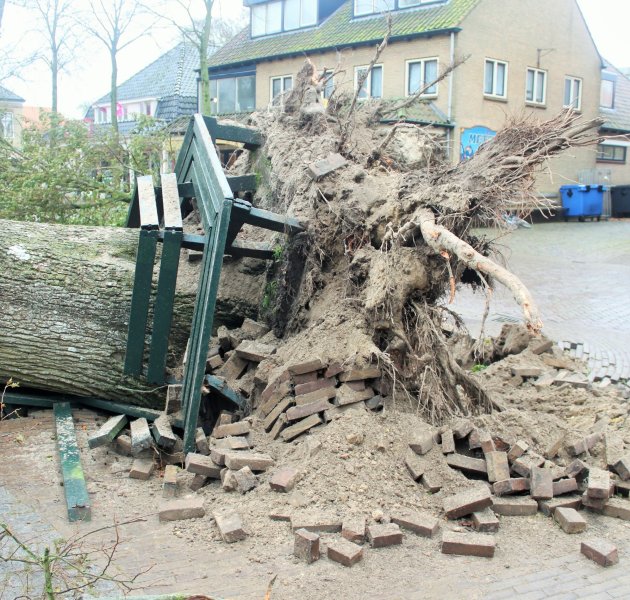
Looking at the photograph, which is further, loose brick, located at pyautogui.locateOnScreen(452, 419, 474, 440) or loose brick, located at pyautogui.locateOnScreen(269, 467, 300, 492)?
loose brick, located at pyautogui.locateOnScreen(452, 419, 474, 440)

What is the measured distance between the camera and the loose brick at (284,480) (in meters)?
4.74

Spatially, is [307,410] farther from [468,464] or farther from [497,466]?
[497,466]

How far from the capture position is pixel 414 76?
83.0 ft

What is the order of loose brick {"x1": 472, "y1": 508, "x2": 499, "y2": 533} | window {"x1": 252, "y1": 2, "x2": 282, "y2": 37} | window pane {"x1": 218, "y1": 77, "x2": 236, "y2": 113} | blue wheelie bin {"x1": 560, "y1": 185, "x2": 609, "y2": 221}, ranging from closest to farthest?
1. loose brick {"x1": 472, "y1": 508, "x2": 499, "y2": 533}
2. blue wheelie bin {"x1": 560, "y1": 185, "x2": 609, "y2": 221}
3. window {"x1": 252, "y1": 2, "x2": 282, "y2": 37}
4. window pane {"x1": 218, "y1": 77, "x2": 236, "y2": 113}

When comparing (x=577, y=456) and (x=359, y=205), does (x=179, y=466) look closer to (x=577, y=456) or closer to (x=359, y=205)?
(x=359, y=205)

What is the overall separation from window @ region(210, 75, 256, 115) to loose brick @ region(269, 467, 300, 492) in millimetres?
27046

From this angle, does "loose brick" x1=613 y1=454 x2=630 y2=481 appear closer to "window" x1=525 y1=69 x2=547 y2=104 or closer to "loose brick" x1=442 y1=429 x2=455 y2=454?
"loose brick" x1=442 y1=429 x2=455 y2=454

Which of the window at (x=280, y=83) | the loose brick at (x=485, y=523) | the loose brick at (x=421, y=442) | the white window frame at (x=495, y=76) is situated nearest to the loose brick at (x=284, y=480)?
the loose brick at (x=421, y=442)

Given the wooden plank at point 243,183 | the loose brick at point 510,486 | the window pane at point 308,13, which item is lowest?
the loose brick at point 510,486

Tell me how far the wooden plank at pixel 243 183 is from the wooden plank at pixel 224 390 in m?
2.54

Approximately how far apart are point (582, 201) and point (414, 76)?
808 cm

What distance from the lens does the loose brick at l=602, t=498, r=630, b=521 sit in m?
4.77

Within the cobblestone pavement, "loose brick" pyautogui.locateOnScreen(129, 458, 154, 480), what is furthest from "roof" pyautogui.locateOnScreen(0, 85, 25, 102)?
"loose brick" pyautogui.locateOnScreen(129, 458, 154, 480)

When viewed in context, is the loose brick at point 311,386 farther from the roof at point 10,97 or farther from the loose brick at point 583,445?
the roof at point 10,97
